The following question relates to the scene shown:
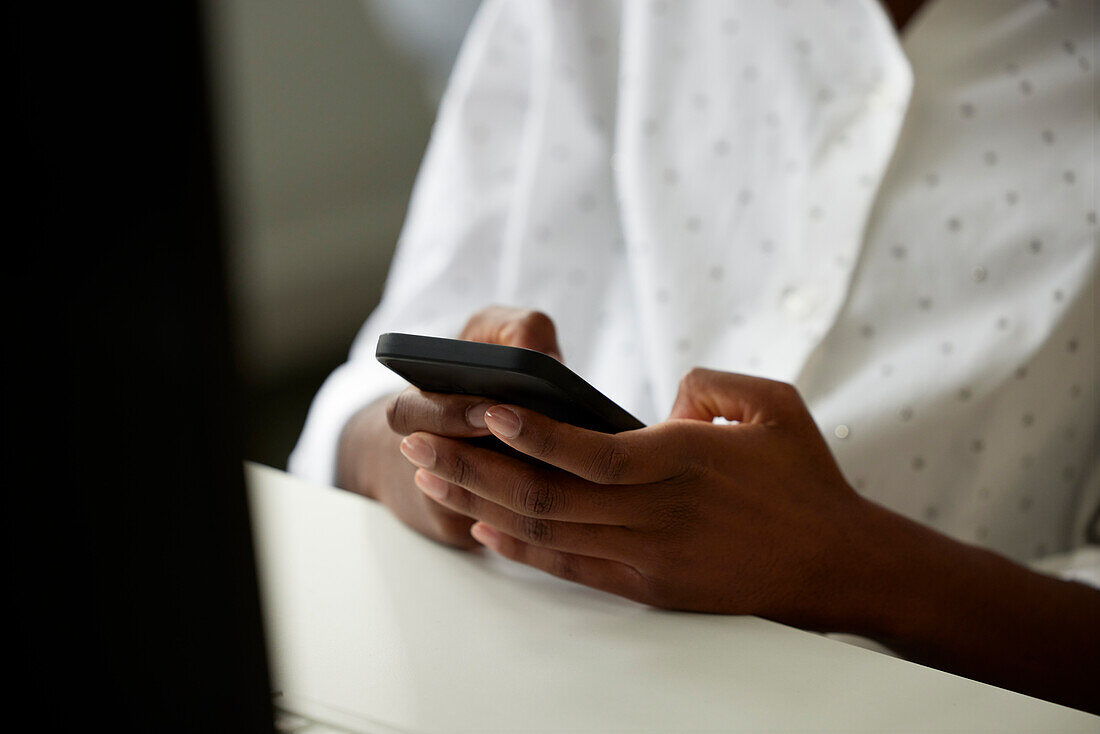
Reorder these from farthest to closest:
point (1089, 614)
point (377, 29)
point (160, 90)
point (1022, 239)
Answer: point (377, 29)
point (1022, 239)
point (1089, 614)
point (160, 90)

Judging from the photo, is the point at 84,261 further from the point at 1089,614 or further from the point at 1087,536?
the point at 1087,536

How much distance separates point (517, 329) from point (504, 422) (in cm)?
15

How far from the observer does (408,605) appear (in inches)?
15.2

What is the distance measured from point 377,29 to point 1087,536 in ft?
5.38

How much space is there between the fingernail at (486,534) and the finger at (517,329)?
0.32ft

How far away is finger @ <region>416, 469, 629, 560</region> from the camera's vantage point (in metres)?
0.39

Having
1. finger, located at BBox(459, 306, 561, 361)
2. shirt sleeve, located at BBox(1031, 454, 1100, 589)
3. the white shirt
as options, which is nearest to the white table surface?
finger, located at BBox(459, 306, 561, 361)

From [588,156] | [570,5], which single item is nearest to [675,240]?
[588,156]

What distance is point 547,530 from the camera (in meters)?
0.39

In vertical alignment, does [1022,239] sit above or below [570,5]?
below

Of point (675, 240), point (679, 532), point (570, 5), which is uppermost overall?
point (570, 5)

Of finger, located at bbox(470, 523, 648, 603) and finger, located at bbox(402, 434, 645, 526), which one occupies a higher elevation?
finger, located at bbox(402, 434, 645, 526)

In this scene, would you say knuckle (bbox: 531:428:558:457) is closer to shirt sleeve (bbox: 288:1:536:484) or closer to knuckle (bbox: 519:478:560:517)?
knuckle (bbox: 519:478:560:517)

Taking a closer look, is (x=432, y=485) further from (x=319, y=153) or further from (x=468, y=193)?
(x=319, y=153)
